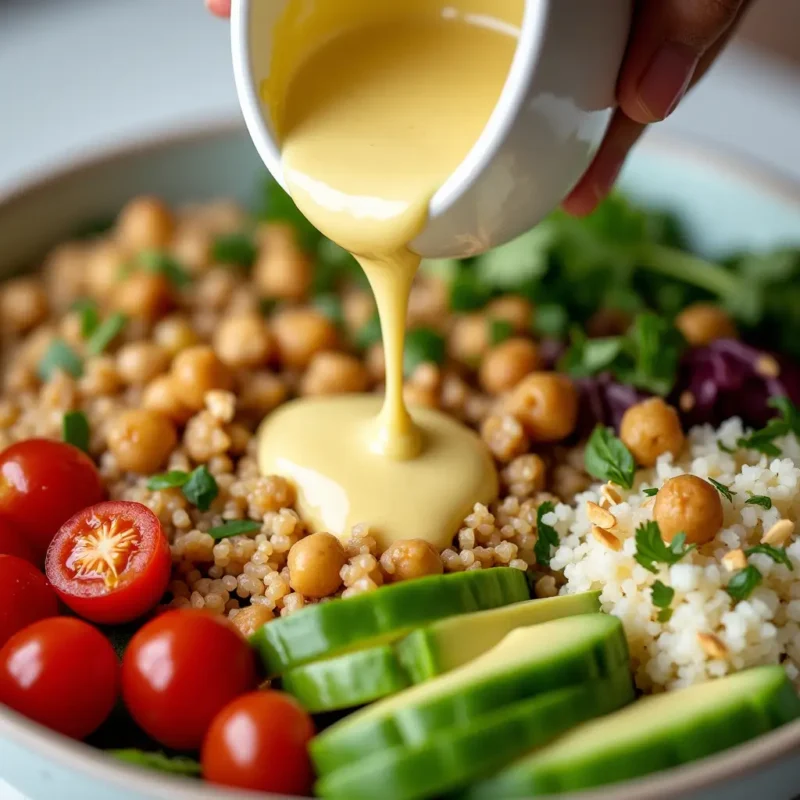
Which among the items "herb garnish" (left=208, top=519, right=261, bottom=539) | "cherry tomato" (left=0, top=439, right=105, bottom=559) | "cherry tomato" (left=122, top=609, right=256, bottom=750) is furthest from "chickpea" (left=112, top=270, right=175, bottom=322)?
"cherry tomato" (left=122, top=609, right=256, bottom=750)

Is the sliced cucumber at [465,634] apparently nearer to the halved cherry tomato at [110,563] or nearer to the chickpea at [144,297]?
the halved cherry tomato at [110,563]

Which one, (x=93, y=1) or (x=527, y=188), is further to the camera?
(x=93, y=1)

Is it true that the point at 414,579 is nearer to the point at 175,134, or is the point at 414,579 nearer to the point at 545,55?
the point at 545,55

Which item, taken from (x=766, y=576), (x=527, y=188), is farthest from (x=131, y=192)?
(x=766, y=576)

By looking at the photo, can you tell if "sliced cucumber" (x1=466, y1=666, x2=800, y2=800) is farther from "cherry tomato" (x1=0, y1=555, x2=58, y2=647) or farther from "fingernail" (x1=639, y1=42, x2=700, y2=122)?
"fingernail" (x1=639, y1=42, x2=700, y2=122)

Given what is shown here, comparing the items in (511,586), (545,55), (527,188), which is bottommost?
(511,586)

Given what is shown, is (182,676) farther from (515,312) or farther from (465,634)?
(515,312)
